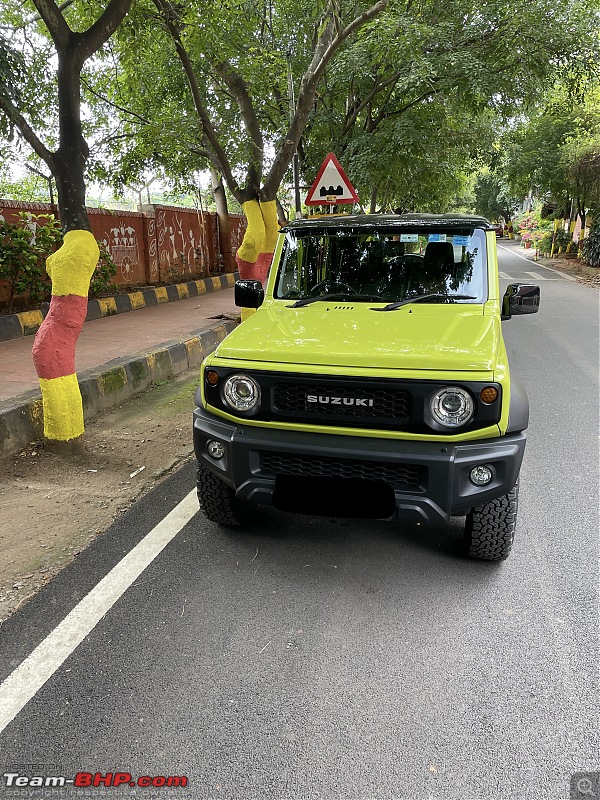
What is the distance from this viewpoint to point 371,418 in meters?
2.92

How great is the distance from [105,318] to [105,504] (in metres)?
7.47

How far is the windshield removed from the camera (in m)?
3.80

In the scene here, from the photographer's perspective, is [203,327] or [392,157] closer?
[203,327]

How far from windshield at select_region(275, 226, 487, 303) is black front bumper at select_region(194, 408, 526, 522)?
123 cm

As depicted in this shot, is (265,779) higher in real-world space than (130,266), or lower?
lower

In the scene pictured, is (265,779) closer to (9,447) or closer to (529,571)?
(529,571)

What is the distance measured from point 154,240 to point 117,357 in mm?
7534

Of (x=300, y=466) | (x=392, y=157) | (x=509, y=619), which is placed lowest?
(x=509, y=619)

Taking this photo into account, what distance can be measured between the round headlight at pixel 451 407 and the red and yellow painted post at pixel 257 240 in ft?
22.2

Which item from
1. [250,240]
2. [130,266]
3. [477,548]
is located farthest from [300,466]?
[130,266]

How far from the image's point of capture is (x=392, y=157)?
14008 mm

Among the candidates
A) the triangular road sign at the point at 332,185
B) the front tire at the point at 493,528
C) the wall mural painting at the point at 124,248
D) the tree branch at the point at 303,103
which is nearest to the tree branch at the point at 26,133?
the front tire at the point at 493,528

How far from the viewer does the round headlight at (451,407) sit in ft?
9.21

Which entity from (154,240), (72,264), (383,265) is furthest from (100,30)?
(154,240)
